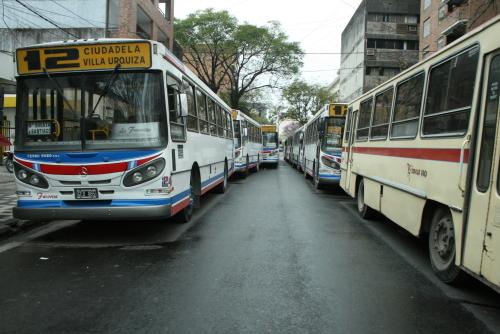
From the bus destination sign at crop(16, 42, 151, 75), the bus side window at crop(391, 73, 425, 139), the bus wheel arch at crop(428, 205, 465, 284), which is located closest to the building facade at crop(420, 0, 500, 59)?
the bus side window at crop(391, 73, 425, 139)

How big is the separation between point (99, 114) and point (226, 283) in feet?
10.6

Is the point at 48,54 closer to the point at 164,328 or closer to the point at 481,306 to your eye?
the point at 164,328

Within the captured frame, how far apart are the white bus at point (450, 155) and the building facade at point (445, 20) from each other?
22511 millimetres

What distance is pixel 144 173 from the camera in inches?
244

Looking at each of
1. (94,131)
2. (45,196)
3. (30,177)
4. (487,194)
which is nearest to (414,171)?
(487,194)

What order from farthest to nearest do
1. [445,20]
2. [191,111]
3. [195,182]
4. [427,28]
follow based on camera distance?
[427,28] < [445,20] < [195,182] < [191,111]

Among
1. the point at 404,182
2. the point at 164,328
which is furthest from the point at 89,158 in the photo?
the point at 404,182

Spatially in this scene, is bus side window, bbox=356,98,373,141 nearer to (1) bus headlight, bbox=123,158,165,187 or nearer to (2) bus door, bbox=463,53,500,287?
(1) bus headlight, bbox=123,158,165,187

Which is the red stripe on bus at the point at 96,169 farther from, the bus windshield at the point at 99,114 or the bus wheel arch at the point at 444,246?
the bus wheel arch at the point at 444,246

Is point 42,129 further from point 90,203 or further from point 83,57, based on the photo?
point 90,203

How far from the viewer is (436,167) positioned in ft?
16.3

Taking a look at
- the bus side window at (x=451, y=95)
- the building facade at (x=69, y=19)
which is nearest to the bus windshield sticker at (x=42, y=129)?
the bus side window at (x=451, y=95)

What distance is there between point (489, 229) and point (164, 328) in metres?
2.86

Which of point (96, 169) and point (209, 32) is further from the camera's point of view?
point (209, 32)
